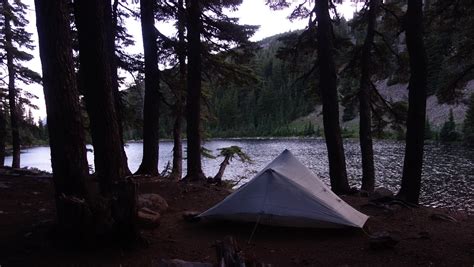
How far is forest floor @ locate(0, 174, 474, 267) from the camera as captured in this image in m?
5.08

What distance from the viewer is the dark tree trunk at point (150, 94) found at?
480 inches

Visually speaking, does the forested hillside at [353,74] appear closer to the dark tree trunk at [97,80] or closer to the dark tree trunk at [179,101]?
the dark tree trunk at [179,101]

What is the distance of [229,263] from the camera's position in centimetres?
349

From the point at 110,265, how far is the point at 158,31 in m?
9.28

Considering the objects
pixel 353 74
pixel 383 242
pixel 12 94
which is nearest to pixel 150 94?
pixel 353 74

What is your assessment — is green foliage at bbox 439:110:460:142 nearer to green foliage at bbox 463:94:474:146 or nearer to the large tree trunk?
green foliage at bbox 463:94:474:146

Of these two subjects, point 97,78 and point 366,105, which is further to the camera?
point 366,105

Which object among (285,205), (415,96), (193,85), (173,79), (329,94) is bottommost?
(285,205)

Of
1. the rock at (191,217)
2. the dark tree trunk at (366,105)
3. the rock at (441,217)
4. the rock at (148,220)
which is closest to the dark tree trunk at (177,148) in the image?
the dark tree trunk at (366,105)

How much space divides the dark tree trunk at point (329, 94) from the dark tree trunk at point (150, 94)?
16.3ft

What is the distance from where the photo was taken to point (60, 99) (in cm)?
527

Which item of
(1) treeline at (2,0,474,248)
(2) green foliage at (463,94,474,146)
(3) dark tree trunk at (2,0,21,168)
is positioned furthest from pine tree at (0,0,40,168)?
(2) green foliage at (463,94,474,146)

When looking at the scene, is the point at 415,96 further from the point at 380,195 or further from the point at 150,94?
the point at 150,94

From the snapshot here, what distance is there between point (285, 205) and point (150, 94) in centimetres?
725
